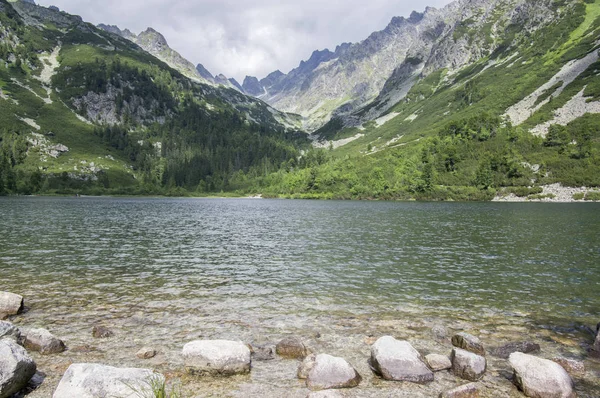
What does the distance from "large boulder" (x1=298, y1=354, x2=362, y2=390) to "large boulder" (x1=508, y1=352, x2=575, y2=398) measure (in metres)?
5.25

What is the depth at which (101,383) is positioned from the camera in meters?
9.52

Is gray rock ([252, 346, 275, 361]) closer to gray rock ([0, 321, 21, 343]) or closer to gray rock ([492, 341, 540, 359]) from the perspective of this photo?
gray rock ([0, 321, 21, 343])

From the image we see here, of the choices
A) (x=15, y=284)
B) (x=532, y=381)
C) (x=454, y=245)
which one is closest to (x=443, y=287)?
(x=532, y=381)

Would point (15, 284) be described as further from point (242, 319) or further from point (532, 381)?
point (532, 381)

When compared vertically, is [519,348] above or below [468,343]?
below

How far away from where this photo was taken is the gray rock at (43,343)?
13.7 m

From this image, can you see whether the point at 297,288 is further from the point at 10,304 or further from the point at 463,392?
the point at 10,304

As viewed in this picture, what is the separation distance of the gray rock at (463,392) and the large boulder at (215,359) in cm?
667

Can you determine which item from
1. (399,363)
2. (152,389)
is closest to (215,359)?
(152,389)

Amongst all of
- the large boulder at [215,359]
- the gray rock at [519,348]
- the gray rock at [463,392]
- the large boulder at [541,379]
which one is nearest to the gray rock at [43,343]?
the large boulder at [215,359]

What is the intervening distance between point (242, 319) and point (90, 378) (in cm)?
945

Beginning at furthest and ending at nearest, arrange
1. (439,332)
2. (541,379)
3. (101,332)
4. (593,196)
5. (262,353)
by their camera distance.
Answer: (593,196) → (439,332) → (101,332) → (262,353) → (541,379)

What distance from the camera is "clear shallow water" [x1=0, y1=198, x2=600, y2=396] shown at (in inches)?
666

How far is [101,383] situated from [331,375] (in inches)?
272
